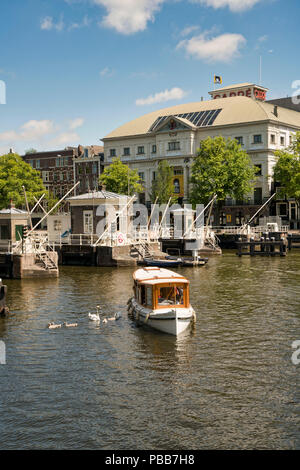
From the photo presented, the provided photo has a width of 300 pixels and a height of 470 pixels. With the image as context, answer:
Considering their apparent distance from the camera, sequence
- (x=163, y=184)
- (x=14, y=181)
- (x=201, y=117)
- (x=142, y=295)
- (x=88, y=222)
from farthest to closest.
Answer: (x=201, y=117) < (x=163, y=184) < (x=14, y=181) < (x=88, y=222) < (x=142, y=295)

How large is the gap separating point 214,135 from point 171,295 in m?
79.8

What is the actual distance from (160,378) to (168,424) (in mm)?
3676

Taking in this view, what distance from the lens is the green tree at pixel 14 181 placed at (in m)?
92.6

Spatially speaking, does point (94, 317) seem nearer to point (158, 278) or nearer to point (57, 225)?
point (158, 278)

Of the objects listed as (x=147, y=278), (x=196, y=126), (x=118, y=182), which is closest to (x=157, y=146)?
(x=196, y=126)

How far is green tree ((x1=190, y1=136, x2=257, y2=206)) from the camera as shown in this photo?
289 ft

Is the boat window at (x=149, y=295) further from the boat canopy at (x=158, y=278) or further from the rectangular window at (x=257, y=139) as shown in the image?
the rectangular window at (x=257, y=139)

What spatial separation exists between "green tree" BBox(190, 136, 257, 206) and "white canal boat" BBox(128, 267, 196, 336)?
203ft

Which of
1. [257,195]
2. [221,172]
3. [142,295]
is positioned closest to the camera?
[142,295]

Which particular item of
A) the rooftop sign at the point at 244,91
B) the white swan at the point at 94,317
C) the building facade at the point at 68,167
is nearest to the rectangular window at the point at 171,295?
the white swan at the point at 94,317

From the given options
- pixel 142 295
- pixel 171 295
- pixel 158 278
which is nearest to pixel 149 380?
pixel 171 295

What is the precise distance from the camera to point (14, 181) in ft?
305

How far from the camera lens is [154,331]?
25328mm

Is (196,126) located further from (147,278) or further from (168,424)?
(168,424)
